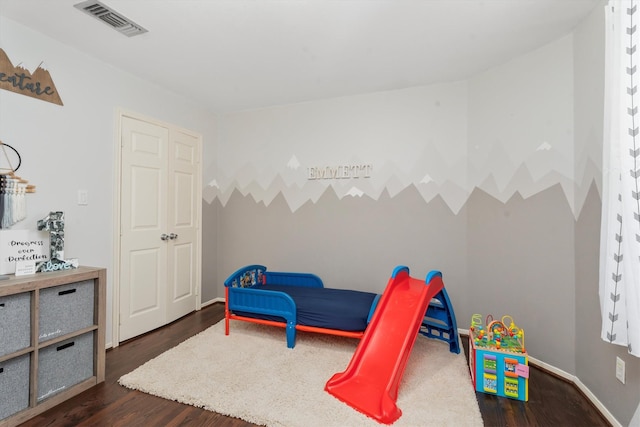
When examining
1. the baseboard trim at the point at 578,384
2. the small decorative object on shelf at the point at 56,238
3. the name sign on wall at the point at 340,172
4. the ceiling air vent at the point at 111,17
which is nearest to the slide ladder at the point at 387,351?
the baseboard trim at the point at 578,384

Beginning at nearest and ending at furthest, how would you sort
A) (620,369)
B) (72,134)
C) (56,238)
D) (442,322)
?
(620,369), (56,238), (72,134), (442,322)

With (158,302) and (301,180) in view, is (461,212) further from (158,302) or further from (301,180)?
(158,302)

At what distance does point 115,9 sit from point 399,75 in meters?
2.35

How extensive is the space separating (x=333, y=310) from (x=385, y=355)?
68 cm

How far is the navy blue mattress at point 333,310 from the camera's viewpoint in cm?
259

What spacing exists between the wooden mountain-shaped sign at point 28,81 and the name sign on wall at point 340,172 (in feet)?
7.85

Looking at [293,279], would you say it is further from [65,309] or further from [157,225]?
[65,309]

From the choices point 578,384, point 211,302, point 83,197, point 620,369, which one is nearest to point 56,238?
point 83,197

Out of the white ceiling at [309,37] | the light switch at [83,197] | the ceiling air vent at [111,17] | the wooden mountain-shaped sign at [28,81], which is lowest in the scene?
the light switch at [83,197]

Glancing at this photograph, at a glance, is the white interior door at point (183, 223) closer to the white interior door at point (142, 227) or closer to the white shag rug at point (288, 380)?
the white interior door at point (142, 227)

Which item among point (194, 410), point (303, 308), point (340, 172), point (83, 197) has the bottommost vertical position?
point (194, 410)

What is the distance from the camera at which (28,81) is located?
→ 7.32 ft

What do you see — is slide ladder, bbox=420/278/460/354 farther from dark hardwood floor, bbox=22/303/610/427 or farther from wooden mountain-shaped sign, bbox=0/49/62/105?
wooden mountain-shaped sign, bbox=0/49/62/105

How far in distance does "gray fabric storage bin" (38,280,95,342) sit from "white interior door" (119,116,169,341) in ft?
2.53
